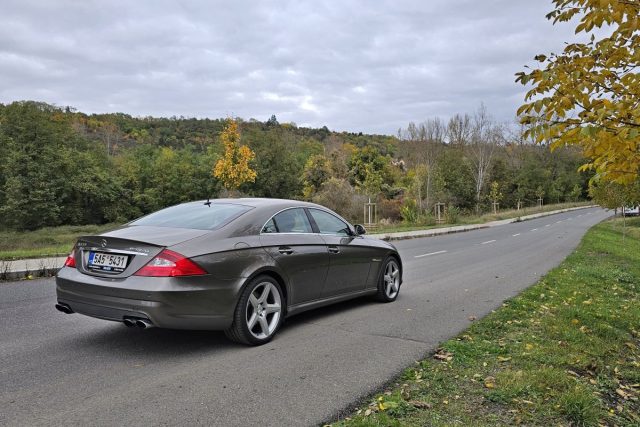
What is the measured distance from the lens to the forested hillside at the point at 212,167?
45094 mm

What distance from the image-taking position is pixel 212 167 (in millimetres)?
56969

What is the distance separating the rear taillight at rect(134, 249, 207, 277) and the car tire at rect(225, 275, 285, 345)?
66 centimetres

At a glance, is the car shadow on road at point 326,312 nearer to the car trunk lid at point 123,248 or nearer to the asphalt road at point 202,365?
the asphalt road at point 202,365

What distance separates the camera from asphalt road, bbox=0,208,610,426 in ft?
11.3

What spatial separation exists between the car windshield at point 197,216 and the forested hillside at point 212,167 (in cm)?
3177

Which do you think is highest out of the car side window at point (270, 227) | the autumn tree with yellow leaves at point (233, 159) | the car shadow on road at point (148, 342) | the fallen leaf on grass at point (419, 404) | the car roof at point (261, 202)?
the autumn tree with yellow leaves at point (233, 159)

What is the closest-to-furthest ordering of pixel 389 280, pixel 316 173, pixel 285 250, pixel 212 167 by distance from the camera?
pixel 285 250
pixel 389 280
pixel 316 173
pixel 212 167

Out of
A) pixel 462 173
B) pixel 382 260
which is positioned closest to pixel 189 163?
pixel 462 173

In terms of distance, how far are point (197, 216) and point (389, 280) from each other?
3.45 metres

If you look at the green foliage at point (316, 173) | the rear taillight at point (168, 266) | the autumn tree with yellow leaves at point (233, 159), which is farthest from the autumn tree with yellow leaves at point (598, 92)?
the green foliage at point (316, 173)

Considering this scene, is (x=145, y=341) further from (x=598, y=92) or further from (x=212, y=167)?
(x=212, y=167)

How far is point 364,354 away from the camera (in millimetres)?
4895

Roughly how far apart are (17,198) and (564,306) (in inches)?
1908

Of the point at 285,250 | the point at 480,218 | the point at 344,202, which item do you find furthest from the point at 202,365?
the point at 480,218
